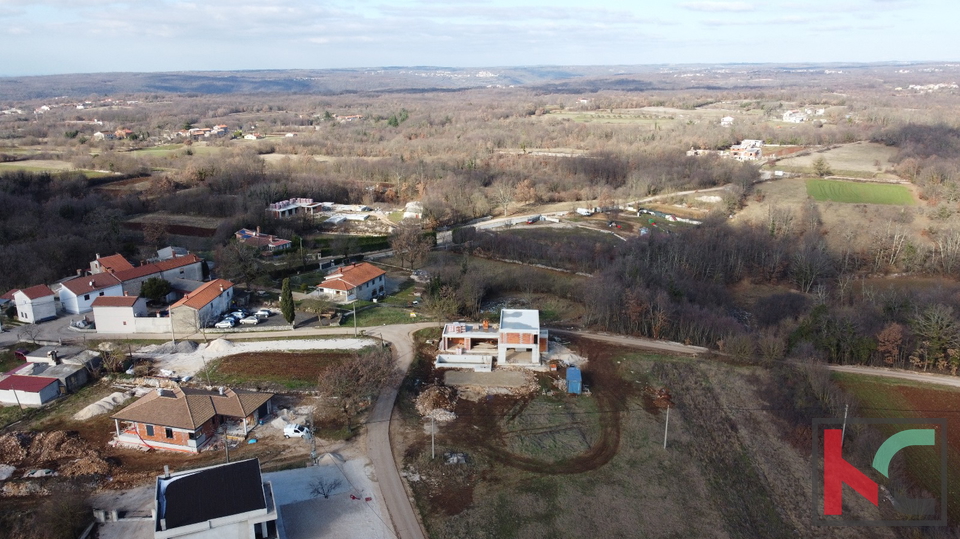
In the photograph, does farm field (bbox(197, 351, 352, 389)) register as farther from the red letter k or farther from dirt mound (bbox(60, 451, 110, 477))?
the red letter k

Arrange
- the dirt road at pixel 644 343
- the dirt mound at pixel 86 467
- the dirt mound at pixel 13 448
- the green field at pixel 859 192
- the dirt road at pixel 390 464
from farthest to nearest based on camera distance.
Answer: the green field at pixel 859 192 < the dirt road at pixel 644 343 < the dirt mound at pixel 13 448 < the dirt mound at pixel 86 467 < the dirt road at pixel 390 464

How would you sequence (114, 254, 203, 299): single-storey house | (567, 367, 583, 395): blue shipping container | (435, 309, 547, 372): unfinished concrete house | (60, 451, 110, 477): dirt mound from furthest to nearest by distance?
1. (114, 254, 203, 299): single-storey house
2. (435, 309, 547, 372): unfinished concrete house
3. (567, 367, 583, 395): blue shipping container
4. (60, 451, 110, 477): dirt mound

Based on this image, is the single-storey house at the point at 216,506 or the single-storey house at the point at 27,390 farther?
the single-storey house at the point at 27,390

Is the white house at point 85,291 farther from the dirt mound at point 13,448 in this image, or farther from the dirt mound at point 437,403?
the dirt mound at point 437,403

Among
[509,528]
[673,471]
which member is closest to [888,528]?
[673,471]

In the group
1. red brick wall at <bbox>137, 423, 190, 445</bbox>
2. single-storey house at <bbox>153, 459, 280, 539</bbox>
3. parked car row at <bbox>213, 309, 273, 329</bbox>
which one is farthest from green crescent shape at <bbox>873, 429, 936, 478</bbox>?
parked car row at <bbox>213, 309, 273, 329</bbox>

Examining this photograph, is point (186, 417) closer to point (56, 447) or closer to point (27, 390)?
point (56, 447)

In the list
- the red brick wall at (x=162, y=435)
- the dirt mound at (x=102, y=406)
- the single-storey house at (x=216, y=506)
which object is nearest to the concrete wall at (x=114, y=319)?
the dirt mound at (x=102, y=406)

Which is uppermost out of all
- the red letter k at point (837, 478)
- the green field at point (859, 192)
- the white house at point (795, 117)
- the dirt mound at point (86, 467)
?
the white house at point (795, 117)

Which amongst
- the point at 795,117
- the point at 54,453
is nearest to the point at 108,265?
the point at 54,453
